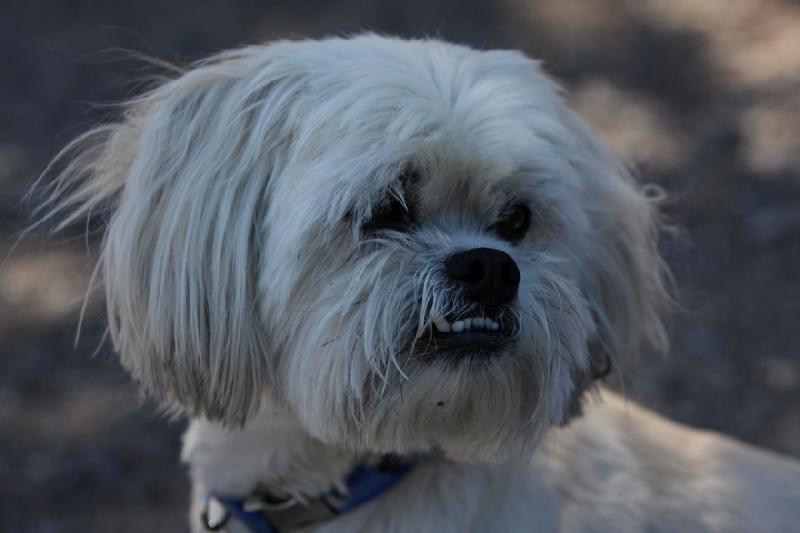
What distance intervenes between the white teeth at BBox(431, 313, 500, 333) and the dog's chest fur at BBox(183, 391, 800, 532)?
41 centimetres

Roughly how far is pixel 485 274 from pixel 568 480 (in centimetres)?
70

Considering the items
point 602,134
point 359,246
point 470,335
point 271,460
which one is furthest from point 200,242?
point 602,134

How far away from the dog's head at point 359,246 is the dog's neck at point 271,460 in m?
0.10

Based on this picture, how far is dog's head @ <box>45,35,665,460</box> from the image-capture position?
1.85m

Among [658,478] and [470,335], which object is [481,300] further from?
[658,478]

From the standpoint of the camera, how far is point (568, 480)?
2.26 m

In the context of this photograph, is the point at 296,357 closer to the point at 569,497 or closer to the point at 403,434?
the point at 403,434

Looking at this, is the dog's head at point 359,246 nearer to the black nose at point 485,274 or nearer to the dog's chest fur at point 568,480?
the black nose at point 485,274

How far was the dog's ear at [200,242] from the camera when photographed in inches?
79.0

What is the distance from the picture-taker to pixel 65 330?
4426 mm

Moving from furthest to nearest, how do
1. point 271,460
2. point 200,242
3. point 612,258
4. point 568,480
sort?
point 612,258 < point 568,480 < point 271,460 < point 200,242

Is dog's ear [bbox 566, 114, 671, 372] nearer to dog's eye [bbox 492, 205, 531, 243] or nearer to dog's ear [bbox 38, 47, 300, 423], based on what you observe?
dog's eye [bbox 492, 205, 531, 243]

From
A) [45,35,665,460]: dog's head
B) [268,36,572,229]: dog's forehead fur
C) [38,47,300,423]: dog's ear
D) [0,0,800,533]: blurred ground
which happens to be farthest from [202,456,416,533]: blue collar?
[0,0,800,533]: blurred ground

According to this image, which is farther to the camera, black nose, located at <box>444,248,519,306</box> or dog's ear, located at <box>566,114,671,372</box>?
dog's ear, located at <box>566,114,671,372</box>
